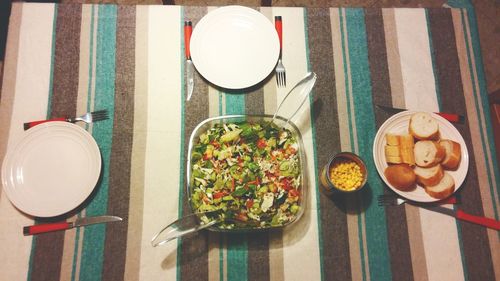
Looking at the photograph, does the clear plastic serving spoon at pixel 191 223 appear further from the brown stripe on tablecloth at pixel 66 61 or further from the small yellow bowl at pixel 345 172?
the brown stripe on tablecloth at pixel 66 61

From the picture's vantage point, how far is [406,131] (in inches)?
49.5

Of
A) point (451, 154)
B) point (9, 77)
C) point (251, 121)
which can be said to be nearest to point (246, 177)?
point (251, 121)

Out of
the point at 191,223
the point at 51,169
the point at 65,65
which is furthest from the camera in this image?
the point at 65,65

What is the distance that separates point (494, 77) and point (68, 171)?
2.91 meters

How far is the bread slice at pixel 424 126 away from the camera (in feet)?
3.91

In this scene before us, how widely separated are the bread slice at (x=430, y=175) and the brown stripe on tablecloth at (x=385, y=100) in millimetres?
130

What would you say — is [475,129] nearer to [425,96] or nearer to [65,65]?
[425,96]

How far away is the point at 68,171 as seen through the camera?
3.84 feet

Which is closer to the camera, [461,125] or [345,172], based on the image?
[345,172]

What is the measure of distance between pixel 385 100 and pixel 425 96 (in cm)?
16

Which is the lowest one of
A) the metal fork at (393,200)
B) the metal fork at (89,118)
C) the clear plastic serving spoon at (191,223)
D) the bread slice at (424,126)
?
the clear plastic serving spoon at (191,223)

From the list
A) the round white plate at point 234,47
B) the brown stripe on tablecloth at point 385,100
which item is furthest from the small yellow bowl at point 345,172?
the round white plate at point 234,47

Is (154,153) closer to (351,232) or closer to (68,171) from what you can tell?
(68,171)

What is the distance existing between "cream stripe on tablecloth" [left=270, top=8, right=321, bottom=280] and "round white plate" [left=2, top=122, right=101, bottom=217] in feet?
2.35
